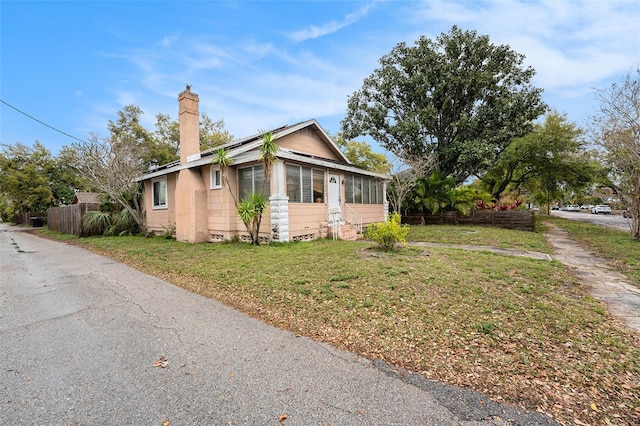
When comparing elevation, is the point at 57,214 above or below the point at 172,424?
above

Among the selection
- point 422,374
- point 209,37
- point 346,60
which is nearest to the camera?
point 422,374

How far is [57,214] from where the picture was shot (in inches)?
757

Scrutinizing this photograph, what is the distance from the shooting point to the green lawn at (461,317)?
2.59m

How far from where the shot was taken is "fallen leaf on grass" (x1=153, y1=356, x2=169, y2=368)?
9.57ft

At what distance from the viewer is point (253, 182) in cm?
1074

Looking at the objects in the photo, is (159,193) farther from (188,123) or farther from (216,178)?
(216,178)

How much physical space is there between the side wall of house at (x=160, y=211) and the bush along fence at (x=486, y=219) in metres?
14.6

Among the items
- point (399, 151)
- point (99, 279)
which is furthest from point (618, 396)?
point (399, 151)

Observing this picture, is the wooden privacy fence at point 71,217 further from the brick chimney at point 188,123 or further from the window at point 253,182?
the window at point 253,182

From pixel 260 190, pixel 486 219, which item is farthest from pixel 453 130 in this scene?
pixel 260 190

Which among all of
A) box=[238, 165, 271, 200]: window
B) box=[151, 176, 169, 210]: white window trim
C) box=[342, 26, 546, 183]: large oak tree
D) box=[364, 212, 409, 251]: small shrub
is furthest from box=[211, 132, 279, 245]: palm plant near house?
box=[342, 26, 546, 183]: large oak tree

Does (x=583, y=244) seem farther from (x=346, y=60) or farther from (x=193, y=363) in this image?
(x=193, y=363)

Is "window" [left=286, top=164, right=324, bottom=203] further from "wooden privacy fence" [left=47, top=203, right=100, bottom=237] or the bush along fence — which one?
"wooden privacy fence" [left=47, top=203, right=100, bottom=237]

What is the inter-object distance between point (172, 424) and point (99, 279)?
577 centimetres
